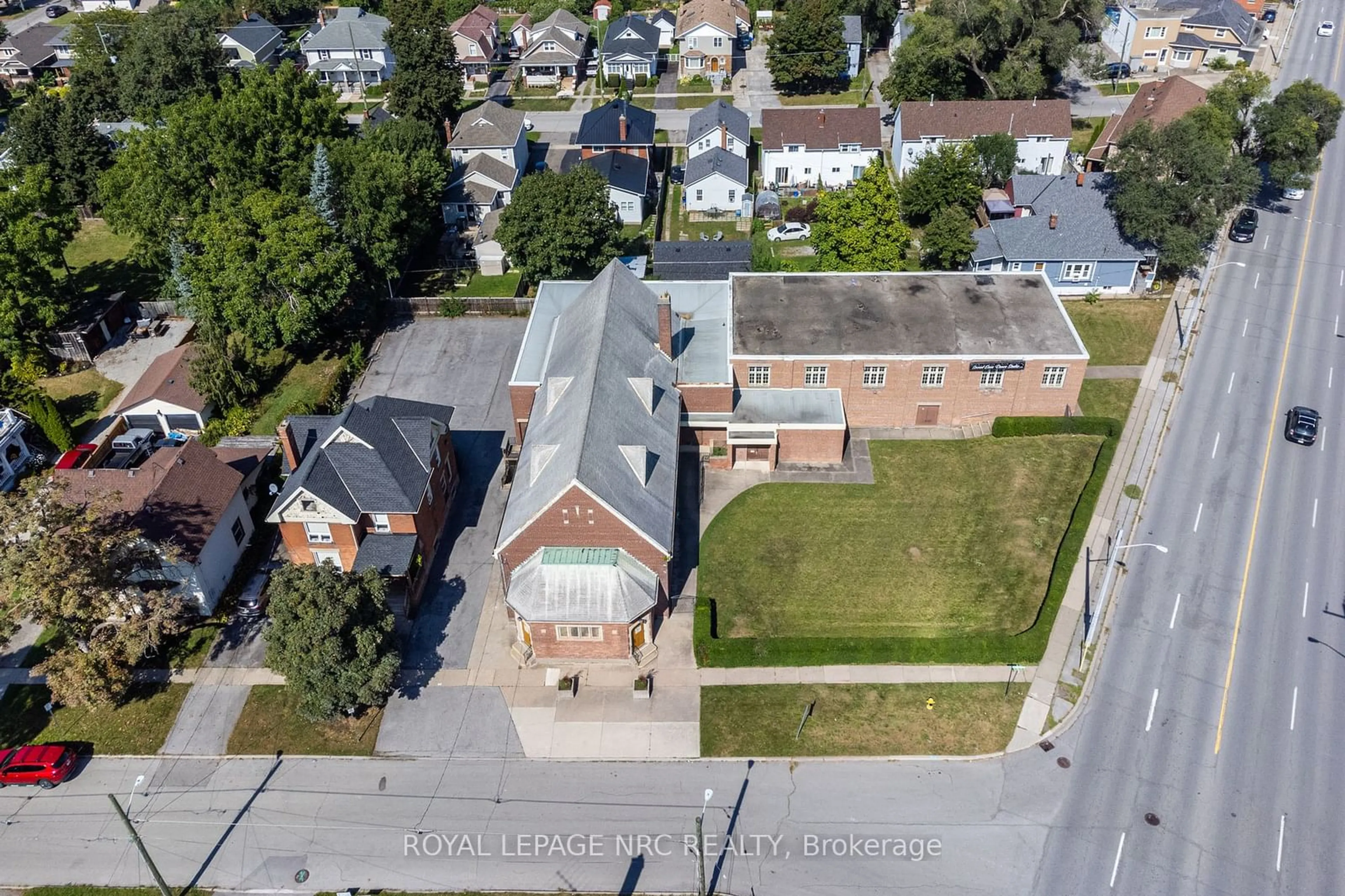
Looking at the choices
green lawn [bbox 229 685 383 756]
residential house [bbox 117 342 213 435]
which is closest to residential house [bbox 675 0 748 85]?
residential house [bbox 117 342 213 435]

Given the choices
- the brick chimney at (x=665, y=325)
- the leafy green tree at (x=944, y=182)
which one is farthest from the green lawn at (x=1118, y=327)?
the brick chimney at (x=665, y=325)

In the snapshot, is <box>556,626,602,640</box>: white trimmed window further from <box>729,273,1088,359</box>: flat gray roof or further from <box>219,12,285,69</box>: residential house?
<box>219,12,285,69</box>: residential house

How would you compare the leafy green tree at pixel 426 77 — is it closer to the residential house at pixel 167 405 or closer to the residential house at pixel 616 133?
the residential house at pixel 616 133

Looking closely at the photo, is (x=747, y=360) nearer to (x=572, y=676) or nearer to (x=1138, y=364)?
(x=572, y=676)

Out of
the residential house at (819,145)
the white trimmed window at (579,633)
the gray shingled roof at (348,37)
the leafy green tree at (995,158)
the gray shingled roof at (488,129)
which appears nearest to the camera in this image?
the white trimmed window at (579,633)

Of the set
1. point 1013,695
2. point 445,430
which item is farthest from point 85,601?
point 1013,695

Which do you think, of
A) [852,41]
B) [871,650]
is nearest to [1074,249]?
[871,650]
